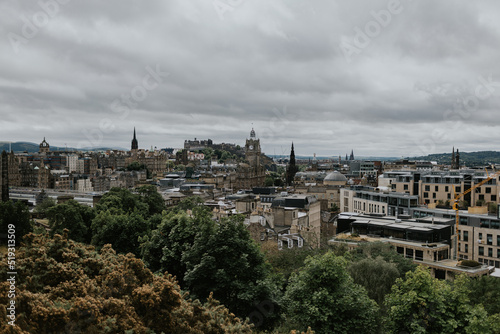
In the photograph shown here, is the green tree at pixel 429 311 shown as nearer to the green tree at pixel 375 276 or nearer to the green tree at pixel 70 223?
the green tree at pixel 375 276

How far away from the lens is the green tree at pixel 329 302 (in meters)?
20.3

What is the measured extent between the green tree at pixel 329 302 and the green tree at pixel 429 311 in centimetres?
147

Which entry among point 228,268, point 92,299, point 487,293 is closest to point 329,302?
point 228,268

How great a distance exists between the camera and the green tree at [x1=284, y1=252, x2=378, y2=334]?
2030cm

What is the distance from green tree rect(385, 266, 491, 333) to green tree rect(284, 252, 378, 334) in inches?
57.7

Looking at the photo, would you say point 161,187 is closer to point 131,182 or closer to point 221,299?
point 131,182

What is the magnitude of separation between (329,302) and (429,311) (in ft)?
16.5

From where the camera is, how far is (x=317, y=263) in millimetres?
21812

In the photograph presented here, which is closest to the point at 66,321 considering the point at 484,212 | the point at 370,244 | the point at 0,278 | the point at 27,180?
the point at 0,278

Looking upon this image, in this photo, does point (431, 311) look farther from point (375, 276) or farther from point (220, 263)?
point (220, 263)

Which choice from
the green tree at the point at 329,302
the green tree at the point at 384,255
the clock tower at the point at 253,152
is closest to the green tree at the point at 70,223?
the green tree at the point at 384,255

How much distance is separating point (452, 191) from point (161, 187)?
261 feet

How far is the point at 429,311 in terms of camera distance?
19891mm

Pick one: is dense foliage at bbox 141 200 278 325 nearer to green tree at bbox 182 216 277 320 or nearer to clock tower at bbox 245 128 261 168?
green tree at bbox 182 216 277 320
